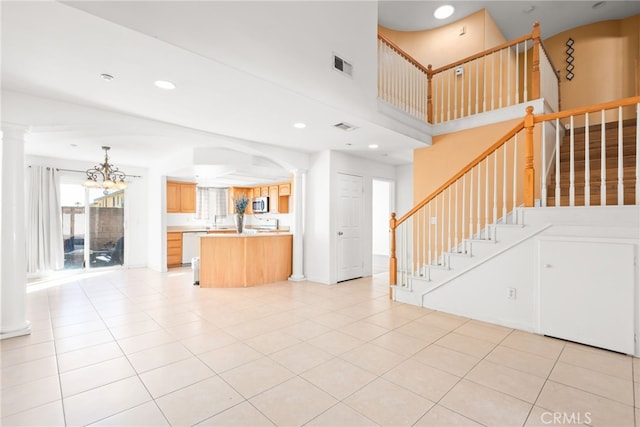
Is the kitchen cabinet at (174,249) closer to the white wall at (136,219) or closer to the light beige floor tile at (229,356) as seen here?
the white wall at (136,219)

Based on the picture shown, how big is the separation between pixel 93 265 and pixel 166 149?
363cm

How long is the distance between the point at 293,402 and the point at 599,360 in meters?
2.76

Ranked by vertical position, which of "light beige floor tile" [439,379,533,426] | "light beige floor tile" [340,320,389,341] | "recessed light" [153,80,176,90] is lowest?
"light beige floor tile" [340,320,389,341]

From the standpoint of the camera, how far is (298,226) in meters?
6.09

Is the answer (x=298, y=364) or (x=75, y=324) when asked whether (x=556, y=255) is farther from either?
(x=75, y=324)

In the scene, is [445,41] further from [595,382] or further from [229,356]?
[229,356]

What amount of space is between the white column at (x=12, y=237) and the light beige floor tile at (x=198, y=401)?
7.96 feet

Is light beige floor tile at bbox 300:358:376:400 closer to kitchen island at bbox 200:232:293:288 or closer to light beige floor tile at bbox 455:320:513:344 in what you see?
light beige floor tile at bbox 455:320:513:344

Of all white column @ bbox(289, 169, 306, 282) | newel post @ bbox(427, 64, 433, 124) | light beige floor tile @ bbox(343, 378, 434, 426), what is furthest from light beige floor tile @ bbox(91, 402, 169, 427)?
newel post @ bbox(427, 64, 433, 124)

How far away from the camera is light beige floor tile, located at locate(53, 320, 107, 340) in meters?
3.31

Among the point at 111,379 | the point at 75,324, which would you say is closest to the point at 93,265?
the point at 75,324

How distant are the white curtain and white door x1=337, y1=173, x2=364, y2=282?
237 inches

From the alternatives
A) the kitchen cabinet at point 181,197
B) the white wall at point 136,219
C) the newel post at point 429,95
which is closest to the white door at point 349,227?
the newel post at point 429,95

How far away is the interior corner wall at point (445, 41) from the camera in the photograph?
5.45 metres
